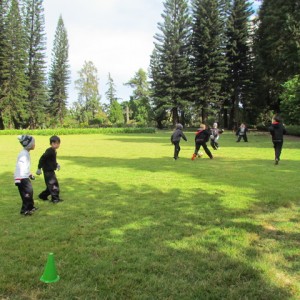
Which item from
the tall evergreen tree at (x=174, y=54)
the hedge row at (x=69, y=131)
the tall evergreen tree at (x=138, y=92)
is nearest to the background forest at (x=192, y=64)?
the tall evergreen tree at (x=174, y=54)

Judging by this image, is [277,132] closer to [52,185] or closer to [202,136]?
[202,136]

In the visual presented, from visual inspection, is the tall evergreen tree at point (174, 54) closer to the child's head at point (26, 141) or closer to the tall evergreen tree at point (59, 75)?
the tall evergreen tree at point (59, 75)

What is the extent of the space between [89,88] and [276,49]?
4711cm

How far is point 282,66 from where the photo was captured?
33.7 metres

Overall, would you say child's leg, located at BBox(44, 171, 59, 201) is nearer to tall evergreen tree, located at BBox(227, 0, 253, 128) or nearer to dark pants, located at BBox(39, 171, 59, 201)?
dark pants, located at BBox(39, 171, 59, 201)

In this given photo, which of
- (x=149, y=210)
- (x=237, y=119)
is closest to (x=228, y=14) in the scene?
(x=237, y=119)

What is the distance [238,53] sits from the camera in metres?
45.2

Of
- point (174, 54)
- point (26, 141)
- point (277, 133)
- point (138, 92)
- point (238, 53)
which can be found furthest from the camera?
point (138, 92)

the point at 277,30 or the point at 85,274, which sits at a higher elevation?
the point at 277,30

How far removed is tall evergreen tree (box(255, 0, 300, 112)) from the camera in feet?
95.0

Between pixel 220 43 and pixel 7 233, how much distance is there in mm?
45354

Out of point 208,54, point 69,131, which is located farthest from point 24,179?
point 208,54

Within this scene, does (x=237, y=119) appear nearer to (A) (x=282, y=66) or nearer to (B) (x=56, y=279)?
(A) (x=282, y=66)

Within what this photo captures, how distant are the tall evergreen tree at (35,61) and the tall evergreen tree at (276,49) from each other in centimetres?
3427
